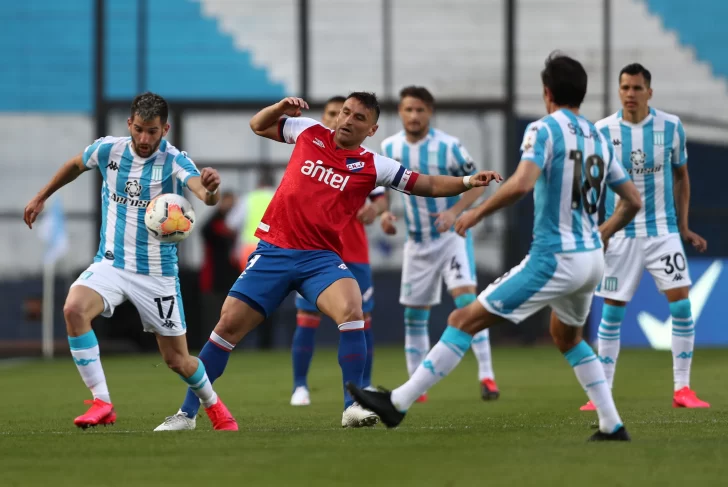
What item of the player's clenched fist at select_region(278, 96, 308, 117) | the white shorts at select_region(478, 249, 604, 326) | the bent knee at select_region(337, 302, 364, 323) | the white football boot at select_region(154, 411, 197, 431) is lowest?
the white football boot at select_region(154, 411, 197, 431)

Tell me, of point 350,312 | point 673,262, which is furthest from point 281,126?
point 673,262

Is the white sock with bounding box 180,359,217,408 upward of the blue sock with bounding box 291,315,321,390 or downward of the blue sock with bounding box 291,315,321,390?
upward

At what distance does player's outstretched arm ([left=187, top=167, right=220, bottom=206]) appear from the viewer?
642 cm

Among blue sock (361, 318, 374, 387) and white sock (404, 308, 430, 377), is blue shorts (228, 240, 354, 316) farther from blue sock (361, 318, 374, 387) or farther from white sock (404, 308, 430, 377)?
white sock (404, 308, 430, 377)

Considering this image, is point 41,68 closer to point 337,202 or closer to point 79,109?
point 79,109

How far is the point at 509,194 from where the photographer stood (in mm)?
5680

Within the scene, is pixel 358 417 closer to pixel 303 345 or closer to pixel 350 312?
pixel 350 312

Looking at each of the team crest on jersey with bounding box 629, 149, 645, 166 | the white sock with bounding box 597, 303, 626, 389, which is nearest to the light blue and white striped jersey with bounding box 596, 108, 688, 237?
the team crest on jersey with bounding box 629, 149, 645, 166

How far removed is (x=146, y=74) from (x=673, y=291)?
10891 millimetres

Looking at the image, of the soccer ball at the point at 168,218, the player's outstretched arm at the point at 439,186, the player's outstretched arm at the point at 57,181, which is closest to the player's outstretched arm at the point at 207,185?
the soccer ball at the point at 168,218

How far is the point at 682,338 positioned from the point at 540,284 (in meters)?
3.16

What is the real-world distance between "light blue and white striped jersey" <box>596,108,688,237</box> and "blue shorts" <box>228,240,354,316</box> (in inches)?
103

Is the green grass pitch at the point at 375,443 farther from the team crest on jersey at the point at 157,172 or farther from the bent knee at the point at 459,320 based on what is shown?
the team crest on jersey at the point at 157,172

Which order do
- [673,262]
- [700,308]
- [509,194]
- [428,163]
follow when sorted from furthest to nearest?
[700,308], [428,163], [673,262], [509,194]
